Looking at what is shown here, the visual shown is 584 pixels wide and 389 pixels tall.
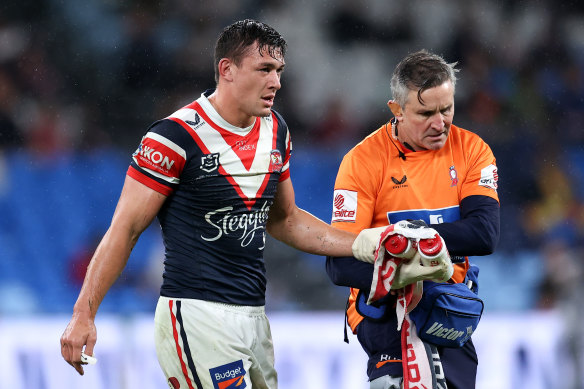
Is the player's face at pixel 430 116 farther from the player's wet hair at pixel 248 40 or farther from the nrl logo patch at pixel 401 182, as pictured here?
the player's wet hair at pixel 248 40

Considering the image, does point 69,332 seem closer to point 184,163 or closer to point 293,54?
point 184,163

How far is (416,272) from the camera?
124 inches

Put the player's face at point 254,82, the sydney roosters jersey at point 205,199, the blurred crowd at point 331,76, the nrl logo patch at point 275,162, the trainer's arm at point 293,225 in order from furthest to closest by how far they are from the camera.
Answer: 1. the blurred crowd at point 331,76
2. the trainer's arm at point 293,225
3. the nrl logo patch at point 275,162
4. the player's face at point 254,82
5. the sydney roosters jersey at point 205,199

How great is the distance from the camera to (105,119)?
28.1 feet

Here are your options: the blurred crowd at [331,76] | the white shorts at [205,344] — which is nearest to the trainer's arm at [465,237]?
the white shorts at [205,344]

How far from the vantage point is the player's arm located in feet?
9.70

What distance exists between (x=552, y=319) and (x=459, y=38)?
396 centimetres

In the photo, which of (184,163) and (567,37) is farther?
(567,37)

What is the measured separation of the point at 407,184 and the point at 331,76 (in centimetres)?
594

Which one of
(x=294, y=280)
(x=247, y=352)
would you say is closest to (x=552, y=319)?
(x=294, y=280)

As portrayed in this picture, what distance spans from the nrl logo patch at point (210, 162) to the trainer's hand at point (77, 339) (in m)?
0.72

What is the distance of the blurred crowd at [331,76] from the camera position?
837 cm

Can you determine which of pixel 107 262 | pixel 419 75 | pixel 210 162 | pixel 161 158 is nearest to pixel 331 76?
pixel 419 75

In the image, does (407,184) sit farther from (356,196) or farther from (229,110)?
(229,110)
